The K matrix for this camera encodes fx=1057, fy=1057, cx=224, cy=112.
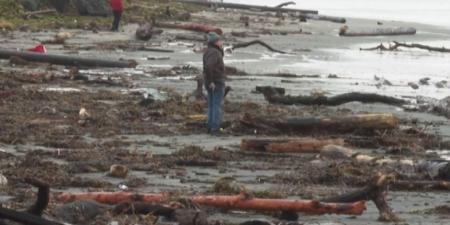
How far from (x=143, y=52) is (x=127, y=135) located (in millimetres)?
15341

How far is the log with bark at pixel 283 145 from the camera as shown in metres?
14.1

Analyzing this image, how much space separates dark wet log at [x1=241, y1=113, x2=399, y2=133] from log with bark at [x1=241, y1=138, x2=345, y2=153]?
4.91ft

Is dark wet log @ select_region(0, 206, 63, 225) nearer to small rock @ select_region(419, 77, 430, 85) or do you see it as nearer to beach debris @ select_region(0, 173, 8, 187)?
beach debris @ select_region(0, 173, 8, 187)

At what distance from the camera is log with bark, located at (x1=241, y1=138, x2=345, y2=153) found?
1407 centimetres

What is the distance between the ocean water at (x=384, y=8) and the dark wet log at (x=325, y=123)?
1867 inches

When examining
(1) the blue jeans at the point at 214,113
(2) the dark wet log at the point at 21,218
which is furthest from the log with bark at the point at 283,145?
(2) the dark wet log at the point at 21,218

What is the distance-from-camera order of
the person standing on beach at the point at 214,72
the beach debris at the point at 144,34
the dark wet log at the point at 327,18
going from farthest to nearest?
the dark wet log at the point at 327,18 → the beach debris at the point at 144,34 → the person standing on beach at the point at 214,72

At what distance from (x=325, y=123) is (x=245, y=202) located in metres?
Result: 6.75

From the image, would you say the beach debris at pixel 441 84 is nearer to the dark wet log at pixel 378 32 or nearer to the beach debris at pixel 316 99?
the beach debris at pixel 316 99

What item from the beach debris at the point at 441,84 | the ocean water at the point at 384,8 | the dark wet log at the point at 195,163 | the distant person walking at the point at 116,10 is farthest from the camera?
the ocean water at the point at 384,8

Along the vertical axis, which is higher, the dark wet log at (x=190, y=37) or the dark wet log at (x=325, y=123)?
the dark wet log at (x=325, y=123)

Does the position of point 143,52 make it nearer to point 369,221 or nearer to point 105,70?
point 105,70

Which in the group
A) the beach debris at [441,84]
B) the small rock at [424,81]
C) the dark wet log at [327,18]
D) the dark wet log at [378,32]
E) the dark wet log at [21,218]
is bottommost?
the dark wet log at [327,18]

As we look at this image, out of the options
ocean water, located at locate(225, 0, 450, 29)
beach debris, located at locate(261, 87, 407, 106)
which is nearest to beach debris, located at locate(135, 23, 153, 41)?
beach debris, located at locate(261, 87, 407, 106)
